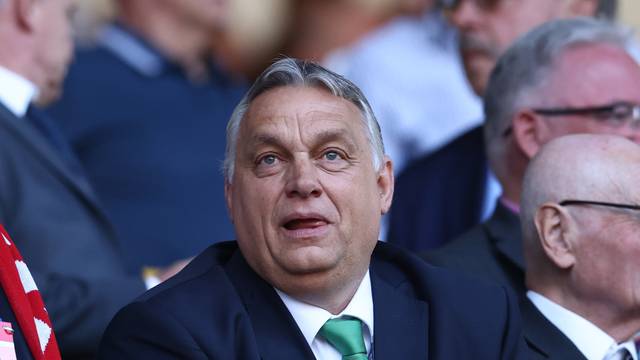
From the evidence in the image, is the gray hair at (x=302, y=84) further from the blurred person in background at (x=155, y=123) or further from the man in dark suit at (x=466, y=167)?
the blurred person in background at (x=155, y=123)

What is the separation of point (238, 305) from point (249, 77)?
18.7 feet

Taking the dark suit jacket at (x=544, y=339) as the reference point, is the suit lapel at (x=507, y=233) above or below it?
above

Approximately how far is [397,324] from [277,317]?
29 centimetres

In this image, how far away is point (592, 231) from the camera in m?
4.21

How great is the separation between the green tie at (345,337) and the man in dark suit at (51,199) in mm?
1187

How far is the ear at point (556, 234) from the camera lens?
13.9 feet

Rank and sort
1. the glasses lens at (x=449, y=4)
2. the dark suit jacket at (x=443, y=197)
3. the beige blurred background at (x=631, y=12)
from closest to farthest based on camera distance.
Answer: the dark suit jacket at (x=443, y=197) < the glasses lens at (x=449, y=4) < the beige blurred background at (x=631, y=12)

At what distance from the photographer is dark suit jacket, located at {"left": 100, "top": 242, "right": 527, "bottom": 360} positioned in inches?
139

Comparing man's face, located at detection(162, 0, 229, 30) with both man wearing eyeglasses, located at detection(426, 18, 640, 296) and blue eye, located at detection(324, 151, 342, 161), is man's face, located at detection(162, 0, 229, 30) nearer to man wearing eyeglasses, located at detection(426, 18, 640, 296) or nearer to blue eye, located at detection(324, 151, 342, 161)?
man wearing eyeglasses, located at detection(426, 18, 640, 296)

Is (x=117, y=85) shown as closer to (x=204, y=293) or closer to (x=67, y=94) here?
(x=67, y=94)

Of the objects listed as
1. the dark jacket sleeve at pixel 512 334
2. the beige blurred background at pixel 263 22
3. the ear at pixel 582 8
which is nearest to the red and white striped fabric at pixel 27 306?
the dark jacket sleeve at pixel 512 334

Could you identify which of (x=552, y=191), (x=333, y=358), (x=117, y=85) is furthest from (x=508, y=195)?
(x=117, y=85)

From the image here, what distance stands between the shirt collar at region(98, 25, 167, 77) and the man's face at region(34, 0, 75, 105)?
4.84 feet

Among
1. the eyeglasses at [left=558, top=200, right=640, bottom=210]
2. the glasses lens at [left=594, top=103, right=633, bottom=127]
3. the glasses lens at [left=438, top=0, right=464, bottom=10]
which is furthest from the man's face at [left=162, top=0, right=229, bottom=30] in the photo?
the eyeglasses at [left=558, top=200, right=640, bottom=210]
